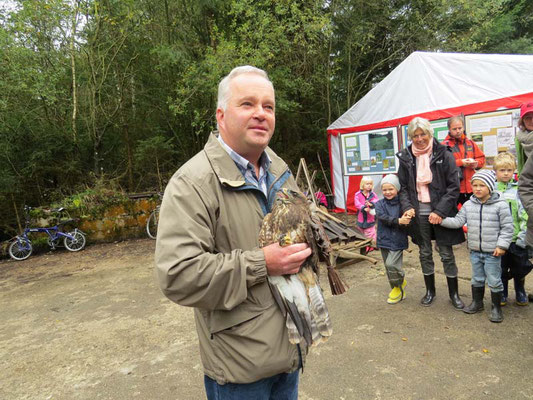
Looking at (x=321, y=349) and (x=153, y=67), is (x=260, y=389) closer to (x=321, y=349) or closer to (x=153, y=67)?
Answer: (x=321, y=349)

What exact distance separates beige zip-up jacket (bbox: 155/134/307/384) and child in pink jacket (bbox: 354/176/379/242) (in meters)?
4.50

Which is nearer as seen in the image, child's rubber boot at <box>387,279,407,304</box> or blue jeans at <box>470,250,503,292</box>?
blue jeans at <box>470,250,503,292</box>

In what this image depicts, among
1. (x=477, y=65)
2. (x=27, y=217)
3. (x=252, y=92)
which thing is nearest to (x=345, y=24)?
(x=477, y=65)

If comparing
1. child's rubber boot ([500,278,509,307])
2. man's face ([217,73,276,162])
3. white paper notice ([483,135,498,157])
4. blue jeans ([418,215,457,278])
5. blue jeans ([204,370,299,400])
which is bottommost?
child's rubber boot ([500,278,509,307])

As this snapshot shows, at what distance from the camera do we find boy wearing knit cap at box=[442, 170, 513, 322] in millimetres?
3322

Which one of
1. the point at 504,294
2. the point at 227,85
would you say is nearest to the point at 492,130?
the point at 504,294

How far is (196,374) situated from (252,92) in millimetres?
2470

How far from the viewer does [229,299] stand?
1.19m

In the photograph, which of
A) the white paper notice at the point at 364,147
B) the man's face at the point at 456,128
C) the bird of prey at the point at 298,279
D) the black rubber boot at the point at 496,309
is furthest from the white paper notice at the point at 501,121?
the bird of prey at the point at 298,279

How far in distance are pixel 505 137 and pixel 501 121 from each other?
0.28 meters

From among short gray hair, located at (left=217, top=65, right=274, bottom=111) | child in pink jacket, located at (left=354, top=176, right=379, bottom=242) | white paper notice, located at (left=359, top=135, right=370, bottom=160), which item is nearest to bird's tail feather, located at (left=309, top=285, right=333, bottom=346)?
short gray hair, located at (left=217, top=65, right=274, bottom=111)

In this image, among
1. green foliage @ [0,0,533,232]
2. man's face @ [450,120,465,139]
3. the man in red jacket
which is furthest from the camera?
green foliage @ [0,0,533,232]

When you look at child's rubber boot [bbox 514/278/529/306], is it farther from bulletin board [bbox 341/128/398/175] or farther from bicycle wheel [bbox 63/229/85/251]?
bicycle wheel [bbox 63/229/85/251]

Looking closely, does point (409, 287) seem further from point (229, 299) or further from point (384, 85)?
point (384, 85)
